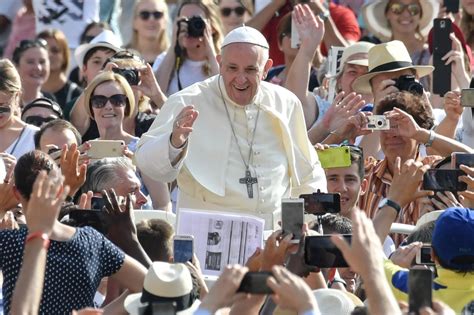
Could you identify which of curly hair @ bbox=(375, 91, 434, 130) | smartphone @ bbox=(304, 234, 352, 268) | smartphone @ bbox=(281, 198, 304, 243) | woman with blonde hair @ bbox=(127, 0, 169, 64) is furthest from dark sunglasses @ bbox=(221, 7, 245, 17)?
smartphone @ bbox=(304, 234, 352, 268)

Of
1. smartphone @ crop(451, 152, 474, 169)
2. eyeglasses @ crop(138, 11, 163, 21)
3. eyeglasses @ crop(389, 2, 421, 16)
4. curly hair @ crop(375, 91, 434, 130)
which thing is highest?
eyeglasses @ crop(389, 2, 421, 16)

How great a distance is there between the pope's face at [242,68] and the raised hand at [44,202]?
279 centimetres

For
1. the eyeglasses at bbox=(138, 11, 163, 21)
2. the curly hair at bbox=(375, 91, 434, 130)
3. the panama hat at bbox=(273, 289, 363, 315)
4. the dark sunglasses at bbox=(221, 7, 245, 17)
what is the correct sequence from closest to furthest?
the panama hat at bbox=(273, 289, 363, 315)
the curly hair at bbox=(375, 91, 434, 130)
the eyeglasses at bbox=(138, 11, 163, 21)
the dark sunglasses at bbox=(221, 7, 245, 17)

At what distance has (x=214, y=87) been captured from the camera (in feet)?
32.1

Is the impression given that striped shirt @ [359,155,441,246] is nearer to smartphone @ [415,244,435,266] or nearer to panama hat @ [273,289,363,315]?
smartphone @ [415,244,435,266]

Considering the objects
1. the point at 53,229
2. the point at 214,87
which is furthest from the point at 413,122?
the point at 53,229

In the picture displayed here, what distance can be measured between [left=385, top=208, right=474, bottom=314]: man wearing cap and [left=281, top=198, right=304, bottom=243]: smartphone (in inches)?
21.8

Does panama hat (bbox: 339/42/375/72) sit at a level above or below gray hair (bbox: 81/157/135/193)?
above

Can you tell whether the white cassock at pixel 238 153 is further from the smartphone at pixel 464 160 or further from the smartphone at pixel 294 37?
the smartphone at pixel 294 37

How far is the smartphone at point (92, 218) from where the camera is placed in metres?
7.96

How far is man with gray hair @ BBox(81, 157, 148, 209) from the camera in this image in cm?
954

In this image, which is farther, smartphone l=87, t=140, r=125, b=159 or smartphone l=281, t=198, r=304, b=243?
smartphone l=87, t=140, r=125, b=159

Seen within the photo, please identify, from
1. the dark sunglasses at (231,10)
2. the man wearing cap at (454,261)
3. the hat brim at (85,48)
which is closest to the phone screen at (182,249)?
the man wearing cap at (454,261)

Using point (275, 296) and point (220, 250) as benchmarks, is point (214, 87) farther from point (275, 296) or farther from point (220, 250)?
point (275, 296)
